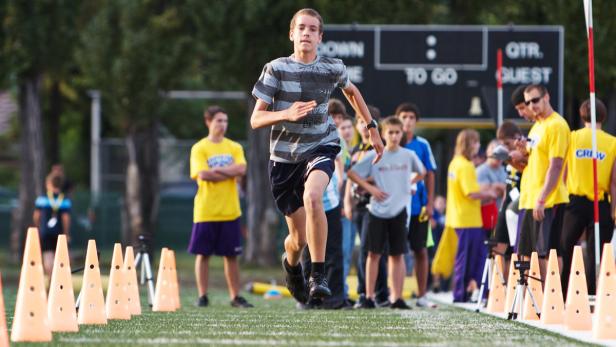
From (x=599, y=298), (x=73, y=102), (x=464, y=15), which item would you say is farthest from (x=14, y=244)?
(x=599, y=298)

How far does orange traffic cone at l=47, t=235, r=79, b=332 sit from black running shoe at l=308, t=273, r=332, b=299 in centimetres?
162

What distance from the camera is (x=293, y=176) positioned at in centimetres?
1072

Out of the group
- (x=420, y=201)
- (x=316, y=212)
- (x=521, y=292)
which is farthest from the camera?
(x=420, y=201)

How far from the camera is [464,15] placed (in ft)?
97.4

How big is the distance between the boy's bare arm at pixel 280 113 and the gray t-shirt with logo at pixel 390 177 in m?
4.39

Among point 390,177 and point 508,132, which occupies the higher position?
point 508,132

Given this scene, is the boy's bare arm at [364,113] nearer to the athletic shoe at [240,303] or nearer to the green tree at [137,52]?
the athletic shoe at [240,303]

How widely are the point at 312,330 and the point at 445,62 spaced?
13.1m

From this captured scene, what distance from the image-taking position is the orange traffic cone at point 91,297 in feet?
35.9

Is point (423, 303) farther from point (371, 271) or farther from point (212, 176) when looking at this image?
point (212, 176)

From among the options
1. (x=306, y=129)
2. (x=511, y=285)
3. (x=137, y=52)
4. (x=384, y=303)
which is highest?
(x=137, y=52)

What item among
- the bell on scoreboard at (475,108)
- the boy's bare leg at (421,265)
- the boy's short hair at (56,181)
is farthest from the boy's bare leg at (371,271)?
the boy's short hair at (56,181)

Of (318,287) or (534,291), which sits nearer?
(318,287)

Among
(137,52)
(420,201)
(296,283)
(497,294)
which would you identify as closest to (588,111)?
(497,294)
